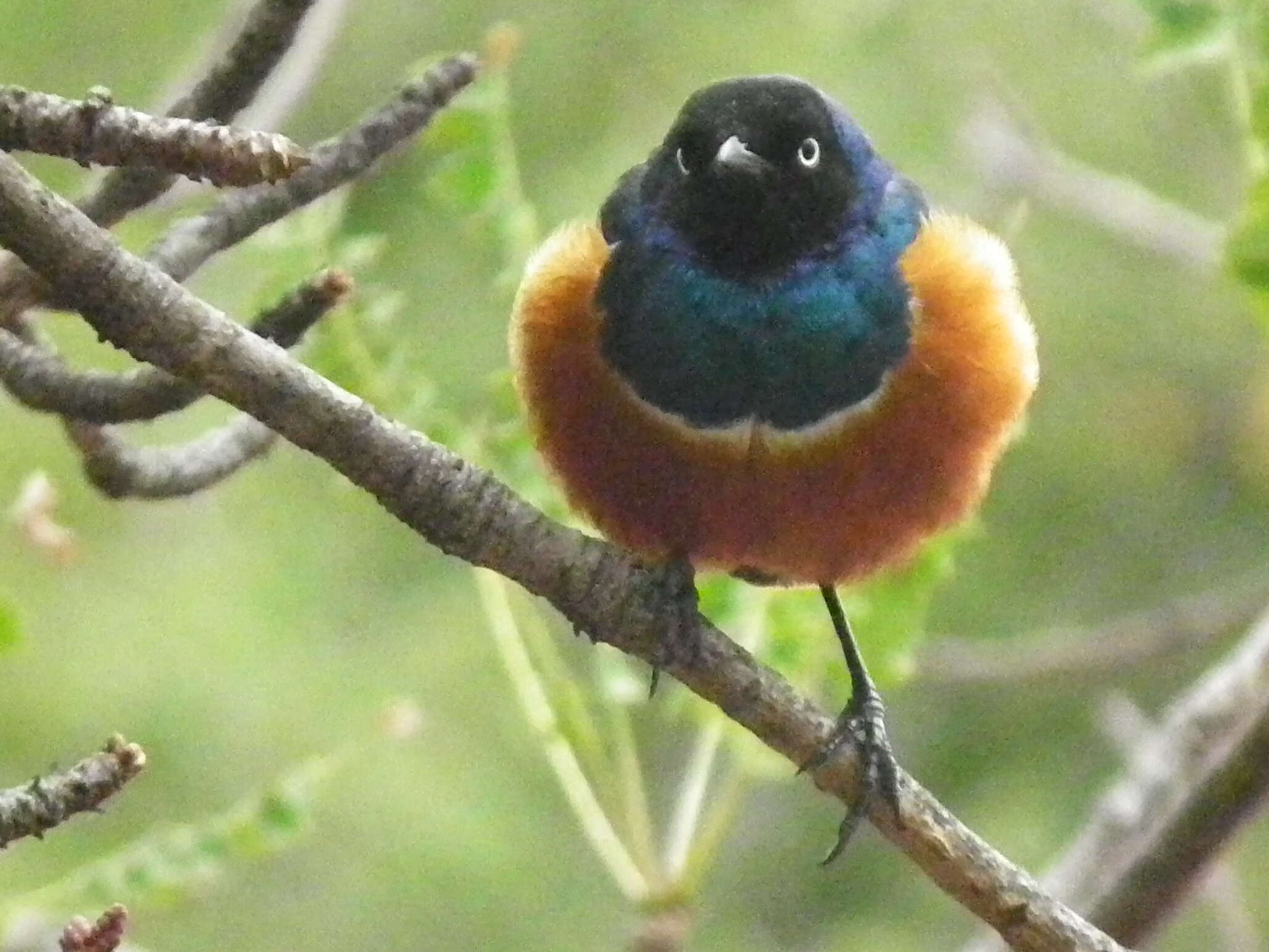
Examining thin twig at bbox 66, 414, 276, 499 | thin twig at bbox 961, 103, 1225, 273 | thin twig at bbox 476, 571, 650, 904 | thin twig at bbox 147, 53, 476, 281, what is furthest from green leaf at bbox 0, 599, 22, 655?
thin twig at bbox 961, 103, 1225, 273

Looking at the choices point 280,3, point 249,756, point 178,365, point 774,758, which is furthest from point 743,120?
point 249,756

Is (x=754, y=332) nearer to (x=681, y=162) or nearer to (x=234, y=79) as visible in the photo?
(x=681, y=162)

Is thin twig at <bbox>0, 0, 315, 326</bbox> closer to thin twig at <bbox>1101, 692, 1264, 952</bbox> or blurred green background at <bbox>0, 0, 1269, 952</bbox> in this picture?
blurred green background at <bbox>0, 0, 1269, 952</bbox>

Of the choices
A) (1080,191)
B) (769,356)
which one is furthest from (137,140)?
(1080,191)

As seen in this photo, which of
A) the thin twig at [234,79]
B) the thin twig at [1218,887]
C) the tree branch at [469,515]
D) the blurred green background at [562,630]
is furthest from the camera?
the blurred green background at [562,630]

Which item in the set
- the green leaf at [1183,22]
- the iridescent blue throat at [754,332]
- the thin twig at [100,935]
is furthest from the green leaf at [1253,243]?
the thin twig at [100,935]

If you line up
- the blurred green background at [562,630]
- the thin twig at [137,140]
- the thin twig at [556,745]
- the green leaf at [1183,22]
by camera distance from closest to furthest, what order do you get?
1. the thin twig at [137,140]
2. the green leaf at [1183,22]
3. the thin twig at [556,745]
4. the blurred green background at [562,630]

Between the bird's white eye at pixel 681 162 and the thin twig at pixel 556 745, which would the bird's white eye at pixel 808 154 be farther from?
the thin twig at pixel 556 745
